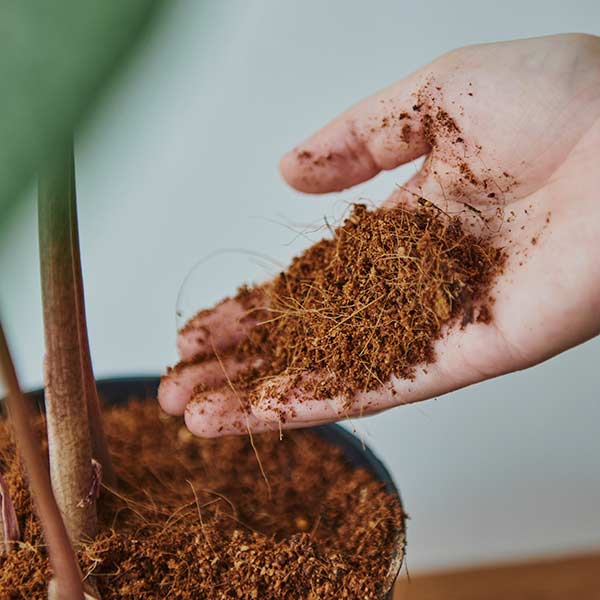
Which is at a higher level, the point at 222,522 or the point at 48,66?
the point at 48,66

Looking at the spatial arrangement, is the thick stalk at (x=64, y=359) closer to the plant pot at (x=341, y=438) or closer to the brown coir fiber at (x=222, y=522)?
the brown coir fiber at (x=222, y=522)

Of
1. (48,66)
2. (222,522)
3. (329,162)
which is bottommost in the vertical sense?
(222,522)

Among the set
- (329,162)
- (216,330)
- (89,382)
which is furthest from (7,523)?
(329,162)

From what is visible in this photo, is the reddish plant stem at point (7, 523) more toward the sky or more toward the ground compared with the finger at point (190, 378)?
more toward the ground

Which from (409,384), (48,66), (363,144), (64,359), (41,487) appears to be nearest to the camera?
(48,66)

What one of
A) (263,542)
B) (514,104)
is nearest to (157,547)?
(263,542)

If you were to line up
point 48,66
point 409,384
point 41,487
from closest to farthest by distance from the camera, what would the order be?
point 48,66 < point 41,487 < point 409,384

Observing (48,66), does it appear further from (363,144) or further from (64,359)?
(363,144)

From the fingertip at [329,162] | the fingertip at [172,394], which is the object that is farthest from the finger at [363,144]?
the fingertip at [172,394]
